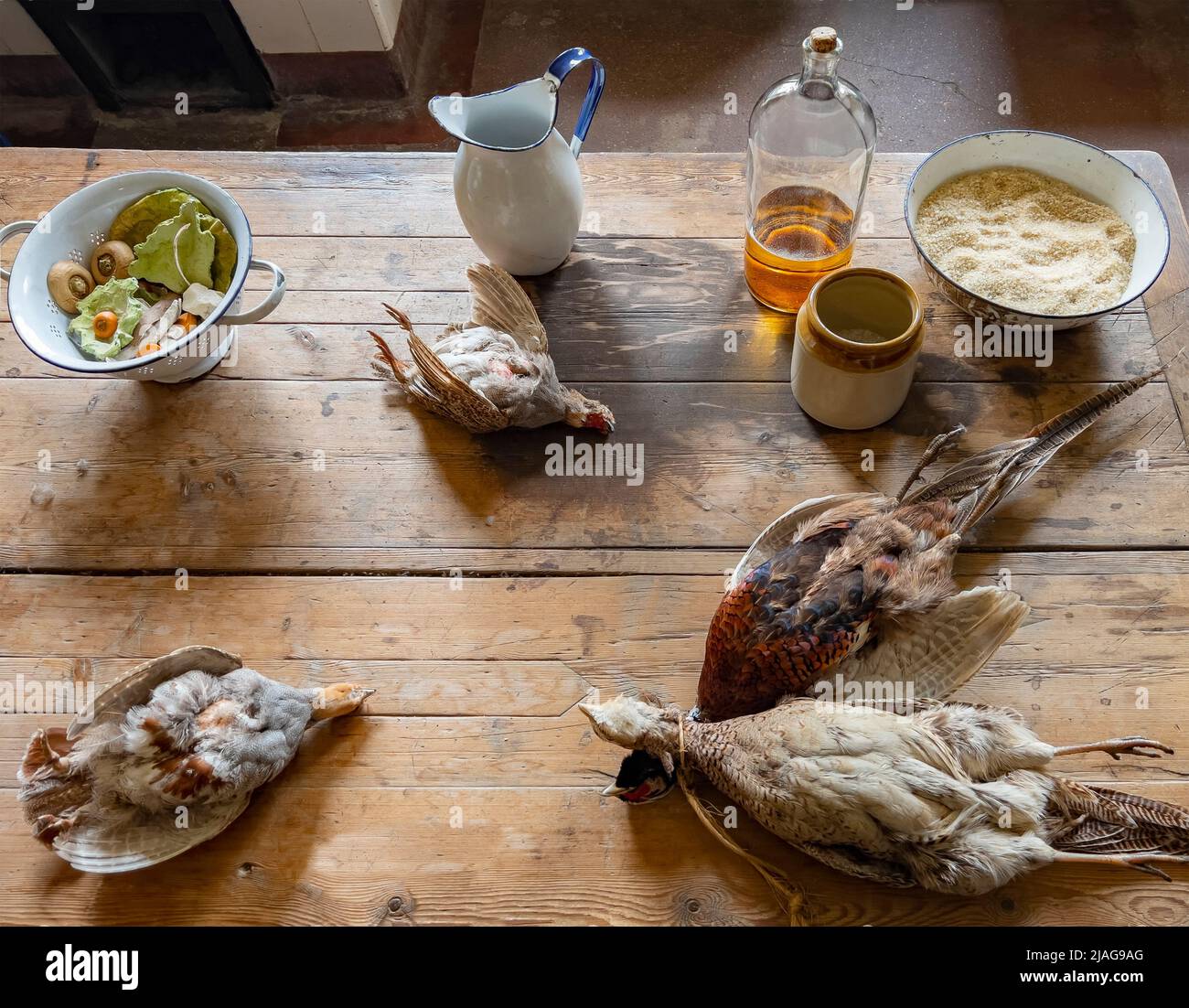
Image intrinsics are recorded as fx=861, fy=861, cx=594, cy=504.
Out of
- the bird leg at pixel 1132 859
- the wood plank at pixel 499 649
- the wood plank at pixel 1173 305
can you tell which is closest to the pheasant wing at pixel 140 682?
the wood plank at pixel 499 649

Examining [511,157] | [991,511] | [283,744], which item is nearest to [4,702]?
[283,744]

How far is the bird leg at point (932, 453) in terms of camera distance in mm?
1010

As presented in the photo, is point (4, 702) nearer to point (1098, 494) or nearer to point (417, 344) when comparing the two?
point (417, 344)

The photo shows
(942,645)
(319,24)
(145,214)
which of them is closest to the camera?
(942,645)

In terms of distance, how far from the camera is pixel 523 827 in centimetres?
93

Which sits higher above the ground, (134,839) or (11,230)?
(11,230)

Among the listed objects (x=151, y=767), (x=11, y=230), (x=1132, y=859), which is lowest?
(x=1132, y=859)

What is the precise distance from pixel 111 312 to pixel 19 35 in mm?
1755

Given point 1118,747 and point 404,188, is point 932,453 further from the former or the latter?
point 404,188

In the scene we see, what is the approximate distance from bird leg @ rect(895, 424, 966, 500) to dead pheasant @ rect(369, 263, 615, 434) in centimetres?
39

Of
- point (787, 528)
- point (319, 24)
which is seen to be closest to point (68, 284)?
point (787, 528)

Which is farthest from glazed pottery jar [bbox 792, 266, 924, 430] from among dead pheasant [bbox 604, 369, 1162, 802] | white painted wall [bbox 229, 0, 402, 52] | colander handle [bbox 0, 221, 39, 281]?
white painted wall [bbox 229, 0, 402, 52]

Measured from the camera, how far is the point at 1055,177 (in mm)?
1259

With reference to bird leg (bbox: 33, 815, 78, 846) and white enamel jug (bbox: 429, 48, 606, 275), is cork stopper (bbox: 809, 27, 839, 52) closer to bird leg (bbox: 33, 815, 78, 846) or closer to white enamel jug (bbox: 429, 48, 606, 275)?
white enamel jug (bbox: 429, 48, 606, 275)
